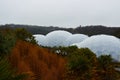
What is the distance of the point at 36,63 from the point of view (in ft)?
74.9

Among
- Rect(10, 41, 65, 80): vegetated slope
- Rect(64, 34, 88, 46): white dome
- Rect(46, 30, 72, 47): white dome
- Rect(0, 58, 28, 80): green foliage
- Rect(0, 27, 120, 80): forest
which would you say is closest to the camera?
Rect(0, 58, 28, 80): green foliage

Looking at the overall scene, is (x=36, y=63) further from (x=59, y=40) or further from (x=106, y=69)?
(x=59, y=40)

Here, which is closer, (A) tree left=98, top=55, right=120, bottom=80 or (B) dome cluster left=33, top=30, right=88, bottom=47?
(A) tree left=98, top=55, right=120, bottom=80

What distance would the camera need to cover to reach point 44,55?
2738 centimetres

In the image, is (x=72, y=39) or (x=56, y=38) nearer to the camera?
(x=56, y=38)

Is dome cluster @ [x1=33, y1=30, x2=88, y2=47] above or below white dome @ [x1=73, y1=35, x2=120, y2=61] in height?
below

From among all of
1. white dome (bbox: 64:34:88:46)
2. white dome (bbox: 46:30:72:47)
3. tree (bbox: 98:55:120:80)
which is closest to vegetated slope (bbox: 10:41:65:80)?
tree (bbox: 98:55:120:80)

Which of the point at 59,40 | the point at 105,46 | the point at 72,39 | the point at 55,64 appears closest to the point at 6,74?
the point at 55,64

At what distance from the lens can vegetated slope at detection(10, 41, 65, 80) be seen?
66.5 feet

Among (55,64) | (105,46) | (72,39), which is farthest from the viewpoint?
(72,39)

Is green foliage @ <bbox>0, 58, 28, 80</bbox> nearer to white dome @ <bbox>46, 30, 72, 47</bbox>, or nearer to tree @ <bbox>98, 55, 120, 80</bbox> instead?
tree @ <bbox>98, 55, 120, 80</bbox>

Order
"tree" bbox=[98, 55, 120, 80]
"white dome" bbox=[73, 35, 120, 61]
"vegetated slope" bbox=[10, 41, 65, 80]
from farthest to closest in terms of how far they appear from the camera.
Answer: "white dome" bbox=[73, 35, 120, 61], "tree" bbox=[98, 55, 120, 80], "vegetated slope" bbox=[10, 41, 65, 80]

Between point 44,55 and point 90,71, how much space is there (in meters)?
8.31

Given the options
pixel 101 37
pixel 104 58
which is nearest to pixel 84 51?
pixel 104 58
